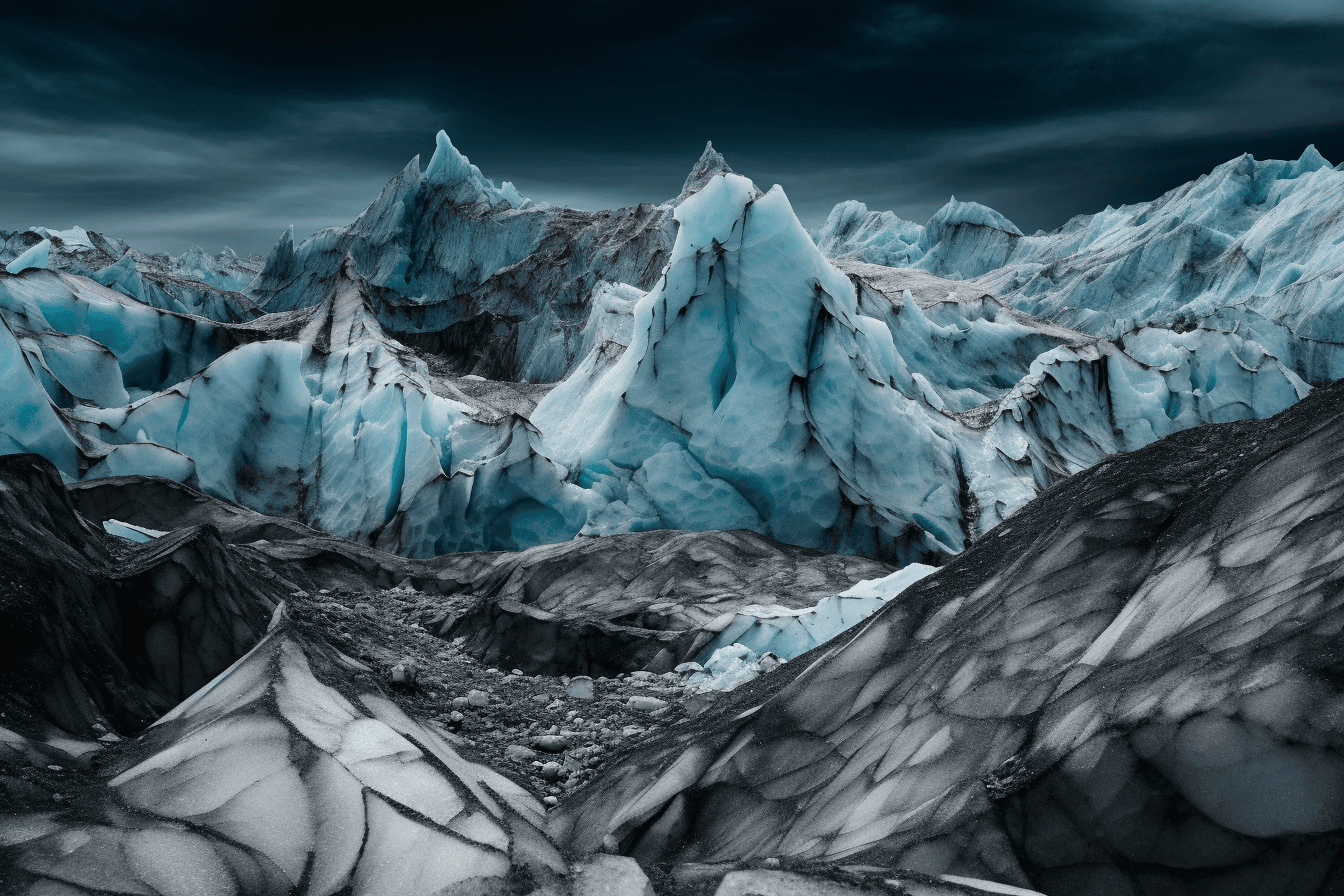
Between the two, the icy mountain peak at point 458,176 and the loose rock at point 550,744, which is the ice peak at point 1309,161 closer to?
the icy mountain peak at point 458,176

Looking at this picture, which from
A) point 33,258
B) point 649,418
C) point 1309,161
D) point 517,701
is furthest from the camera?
point 1309,161

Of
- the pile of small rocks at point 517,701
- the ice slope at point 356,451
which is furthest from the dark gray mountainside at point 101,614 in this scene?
the ice slope at point 356,451

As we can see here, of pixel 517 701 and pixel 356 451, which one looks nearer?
pixel 517 701

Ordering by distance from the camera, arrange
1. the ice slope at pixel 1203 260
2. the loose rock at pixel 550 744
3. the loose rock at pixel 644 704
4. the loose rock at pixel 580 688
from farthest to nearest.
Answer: the ice slope at pixel 1203 260
the loose rock at pixel 580 688
the loose rock at pixel 644 704
the loose rock at pixel 550 744

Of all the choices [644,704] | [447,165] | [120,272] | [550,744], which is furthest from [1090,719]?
[447,165]

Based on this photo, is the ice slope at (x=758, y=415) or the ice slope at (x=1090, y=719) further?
the ice slope at (x=758, y=415)

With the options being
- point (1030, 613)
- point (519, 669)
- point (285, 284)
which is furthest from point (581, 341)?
point (285, 284)

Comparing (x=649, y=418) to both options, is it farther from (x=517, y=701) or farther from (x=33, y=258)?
(x=33, y=258)
